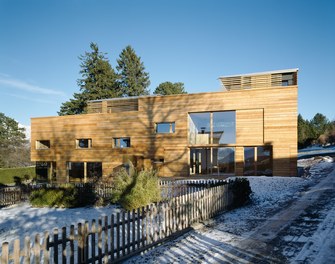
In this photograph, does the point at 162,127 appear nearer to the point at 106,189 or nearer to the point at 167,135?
the point at 167,135

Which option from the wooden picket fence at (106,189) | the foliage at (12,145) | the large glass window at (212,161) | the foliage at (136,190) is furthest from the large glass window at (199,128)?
the foliage at (12,145)

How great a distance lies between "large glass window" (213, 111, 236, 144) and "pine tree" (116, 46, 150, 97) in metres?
34.8

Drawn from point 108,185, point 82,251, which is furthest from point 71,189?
point 82,251

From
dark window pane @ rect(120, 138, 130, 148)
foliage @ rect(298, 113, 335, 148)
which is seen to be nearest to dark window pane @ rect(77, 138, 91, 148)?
dark window pane @ rect(120, 138, 130, 148)

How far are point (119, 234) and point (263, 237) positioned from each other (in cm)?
368

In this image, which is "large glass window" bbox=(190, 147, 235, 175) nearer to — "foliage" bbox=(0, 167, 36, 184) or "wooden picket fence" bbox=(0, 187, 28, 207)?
"wooden picket fence" bbox=(0, 187, 28, 207)

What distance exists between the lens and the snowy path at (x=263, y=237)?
18.7 ft

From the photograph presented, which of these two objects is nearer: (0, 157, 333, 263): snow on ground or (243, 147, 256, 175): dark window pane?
(0, 157, 333, 263): snow on ground

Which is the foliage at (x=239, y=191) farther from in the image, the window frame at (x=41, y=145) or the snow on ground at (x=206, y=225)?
the window frame at (x=41, y=145)

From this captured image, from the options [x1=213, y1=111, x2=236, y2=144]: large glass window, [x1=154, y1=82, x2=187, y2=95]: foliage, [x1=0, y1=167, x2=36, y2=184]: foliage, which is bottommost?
[x1=0, y1=167, x2=36, y2=184]: foliage

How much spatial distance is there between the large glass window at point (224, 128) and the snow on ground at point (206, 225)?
5.15 metres

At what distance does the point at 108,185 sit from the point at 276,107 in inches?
517

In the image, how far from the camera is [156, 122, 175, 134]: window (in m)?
23.1

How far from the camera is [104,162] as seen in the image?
25000 mm
